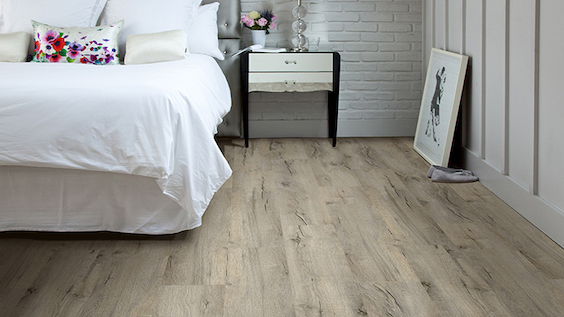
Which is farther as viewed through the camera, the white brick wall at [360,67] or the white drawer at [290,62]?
the white brick wall at [360,67]

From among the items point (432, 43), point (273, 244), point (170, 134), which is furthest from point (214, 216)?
point (432, 43)

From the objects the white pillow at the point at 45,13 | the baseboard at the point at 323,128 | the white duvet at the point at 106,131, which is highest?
the white pillow at the point at 45,13

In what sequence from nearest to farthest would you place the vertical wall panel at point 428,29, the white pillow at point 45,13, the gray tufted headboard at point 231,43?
the white pillow at point 45,13 → the vertical wall panel at point 428,29 → the gray tufted headboard at point 231,43

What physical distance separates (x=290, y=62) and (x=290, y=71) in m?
0.06

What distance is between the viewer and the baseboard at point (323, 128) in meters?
3.99

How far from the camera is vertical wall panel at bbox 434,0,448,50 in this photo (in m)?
3.35

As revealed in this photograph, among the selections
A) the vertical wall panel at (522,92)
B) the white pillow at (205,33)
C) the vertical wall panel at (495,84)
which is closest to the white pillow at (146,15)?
the white pillow at (205,33)

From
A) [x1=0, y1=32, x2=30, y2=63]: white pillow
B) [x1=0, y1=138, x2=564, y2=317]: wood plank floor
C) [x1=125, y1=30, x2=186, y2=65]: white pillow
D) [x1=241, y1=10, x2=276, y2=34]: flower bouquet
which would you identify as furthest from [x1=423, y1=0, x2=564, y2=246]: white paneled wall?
[x1=0, y1=32, x2=30, y2=63]: white pillow

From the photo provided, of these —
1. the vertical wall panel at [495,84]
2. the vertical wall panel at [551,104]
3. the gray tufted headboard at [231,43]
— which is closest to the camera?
the vertical wall panel at [551,104]

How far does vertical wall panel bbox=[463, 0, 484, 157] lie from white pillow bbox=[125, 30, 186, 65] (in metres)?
1.62

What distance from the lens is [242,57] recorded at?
11.7ft

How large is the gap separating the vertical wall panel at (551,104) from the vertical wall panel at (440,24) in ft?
4.16

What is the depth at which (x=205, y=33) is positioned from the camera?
354 centimetres

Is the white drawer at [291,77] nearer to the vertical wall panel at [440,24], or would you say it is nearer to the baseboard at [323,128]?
the baseboard at [323,128]
